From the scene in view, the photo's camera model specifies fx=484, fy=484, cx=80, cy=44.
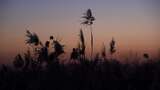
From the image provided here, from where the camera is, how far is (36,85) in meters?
8.93

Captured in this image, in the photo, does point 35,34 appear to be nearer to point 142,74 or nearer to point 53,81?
point 53,81

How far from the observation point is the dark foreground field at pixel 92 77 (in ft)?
29.0

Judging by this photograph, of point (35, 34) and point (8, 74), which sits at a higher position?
point (35, 34)

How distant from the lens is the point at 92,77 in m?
8.95

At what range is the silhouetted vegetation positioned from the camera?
888 centimetres

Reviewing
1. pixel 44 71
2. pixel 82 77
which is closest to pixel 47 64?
pixel 44 71

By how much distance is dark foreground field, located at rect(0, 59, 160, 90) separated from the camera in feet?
29.0

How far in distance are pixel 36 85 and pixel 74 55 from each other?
1.30m

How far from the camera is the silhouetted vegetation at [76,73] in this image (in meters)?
8.88

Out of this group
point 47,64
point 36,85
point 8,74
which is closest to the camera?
point 36,85

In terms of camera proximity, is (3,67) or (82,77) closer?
(82,77)

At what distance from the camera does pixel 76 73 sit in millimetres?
9164

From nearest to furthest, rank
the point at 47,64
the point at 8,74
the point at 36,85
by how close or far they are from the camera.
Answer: the point at 36,85 → the point at 47,64 → the point at 8,74

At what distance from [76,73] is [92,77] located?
37 cm
